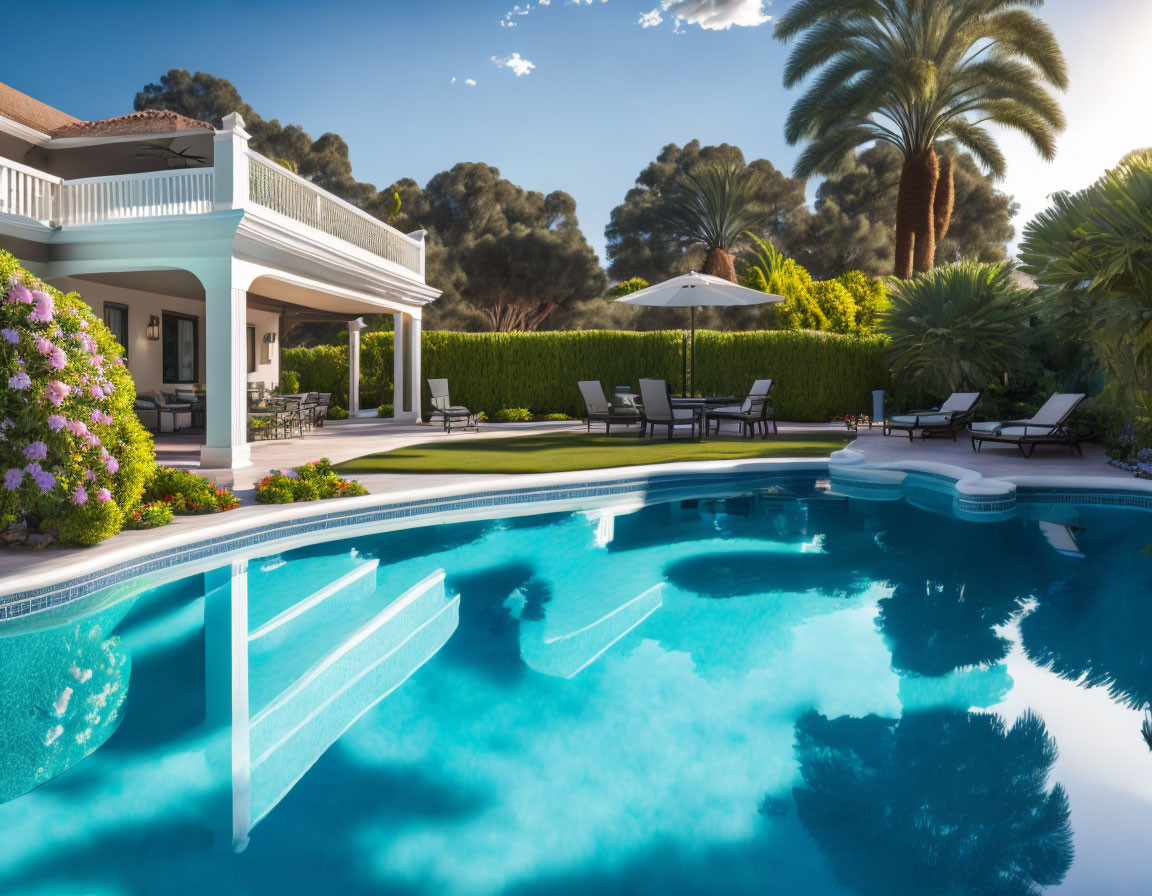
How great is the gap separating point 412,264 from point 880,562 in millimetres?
13768

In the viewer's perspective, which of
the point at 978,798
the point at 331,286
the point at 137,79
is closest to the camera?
the point at 978,798

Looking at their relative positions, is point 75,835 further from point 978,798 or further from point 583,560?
point 583,560

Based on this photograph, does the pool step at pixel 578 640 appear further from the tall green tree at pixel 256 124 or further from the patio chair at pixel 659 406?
the tall green tree at pixel 256 124

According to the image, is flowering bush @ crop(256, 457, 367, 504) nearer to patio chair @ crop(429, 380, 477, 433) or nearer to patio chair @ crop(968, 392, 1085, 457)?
patio chair @ crop(429, 380, 477, 433)

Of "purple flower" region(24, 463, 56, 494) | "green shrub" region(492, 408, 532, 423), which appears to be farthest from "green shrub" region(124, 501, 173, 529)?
"green shrub" region(492, 408, 532, 423)

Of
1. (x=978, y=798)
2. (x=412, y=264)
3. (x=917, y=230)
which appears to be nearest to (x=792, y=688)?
(x=978, y=798)

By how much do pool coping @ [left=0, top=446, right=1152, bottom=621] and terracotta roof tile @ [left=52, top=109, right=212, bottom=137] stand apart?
10.9 metres

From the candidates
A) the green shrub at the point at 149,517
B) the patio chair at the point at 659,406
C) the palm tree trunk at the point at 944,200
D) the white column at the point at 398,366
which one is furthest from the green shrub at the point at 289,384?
the palm tree trunk at the point at 944,200

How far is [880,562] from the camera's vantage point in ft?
23.9

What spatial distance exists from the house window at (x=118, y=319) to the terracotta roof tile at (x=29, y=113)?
3624 millimetres

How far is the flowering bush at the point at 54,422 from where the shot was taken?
6.08 meters

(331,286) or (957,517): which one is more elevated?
(331,286)

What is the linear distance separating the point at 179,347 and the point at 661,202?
23.3m

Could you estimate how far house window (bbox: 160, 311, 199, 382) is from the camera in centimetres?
1680
